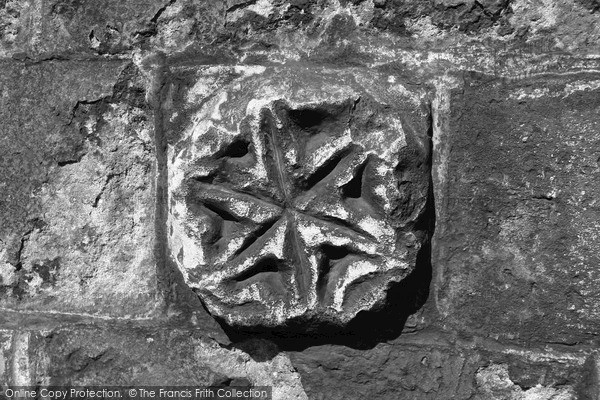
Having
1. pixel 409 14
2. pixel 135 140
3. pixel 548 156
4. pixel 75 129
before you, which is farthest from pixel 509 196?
pixel 75 129

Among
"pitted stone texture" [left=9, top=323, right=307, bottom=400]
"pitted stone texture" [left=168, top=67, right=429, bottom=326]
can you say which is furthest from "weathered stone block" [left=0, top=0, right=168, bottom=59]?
"pitted stone texture" [left=9, top=323, right=307, bottom=400]

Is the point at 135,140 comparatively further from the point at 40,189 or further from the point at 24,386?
the point at 24,386

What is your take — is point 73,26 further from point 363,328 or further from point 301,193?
point 363,328

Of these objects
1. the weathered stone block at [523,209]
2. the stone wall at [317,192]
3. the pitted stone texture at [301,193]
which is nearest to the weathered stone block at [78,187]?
the stone wall at [317,192]

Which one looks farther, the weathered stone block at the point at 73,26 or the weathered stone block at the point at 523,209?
the weathered stone block at the point at 73,26

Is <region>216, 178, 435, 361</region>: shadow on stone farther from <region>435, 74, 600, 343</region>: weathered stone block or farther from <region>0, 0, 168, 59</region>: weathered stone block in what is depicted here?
<region>0, 0, 168, 59</region>: weathered stone block

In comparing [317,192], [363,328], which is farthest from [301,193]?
[363,328]

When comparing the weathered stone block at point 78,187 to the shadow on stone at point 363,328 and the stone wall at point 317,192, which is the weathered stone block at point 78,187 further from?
the shadow on stone at point 363,328
